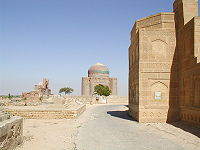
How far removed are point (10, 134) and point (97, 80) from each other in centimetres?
4927

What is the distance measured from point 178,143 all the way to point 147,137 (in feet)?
4.50

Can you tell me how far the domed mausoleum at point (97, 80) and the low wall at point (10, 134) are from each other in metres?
47.1

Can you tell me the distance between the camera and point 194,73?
1041 centimetres

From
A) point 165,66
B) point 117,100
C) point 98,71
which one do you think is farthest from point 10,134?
point 98,71

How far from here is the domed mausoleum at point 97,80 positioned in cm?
5412

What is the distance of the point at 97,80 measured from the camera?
55.0m

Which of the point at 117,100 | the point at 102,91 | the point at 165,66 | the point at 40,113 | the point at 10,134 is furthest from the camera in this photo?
the point at 102,91

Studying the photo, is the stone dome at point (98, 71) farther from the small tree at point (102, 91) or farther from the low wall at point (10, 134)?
the low wall at point (10, 134)

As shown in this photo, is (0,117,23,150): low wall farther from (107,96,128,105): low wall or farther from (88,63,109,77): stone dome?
(88,63,109,77): stone dome

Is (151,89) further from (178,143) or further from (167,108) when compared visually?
(178,143)

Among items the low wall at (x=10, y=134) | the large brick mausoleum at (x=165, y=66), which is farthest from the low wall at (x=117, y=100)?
the low wall at (x=10, y=134)

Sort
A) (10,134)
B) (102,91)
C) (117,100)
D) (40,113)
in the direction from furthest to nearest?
(102,91) < (117,100) < (40,113) < (10,134)

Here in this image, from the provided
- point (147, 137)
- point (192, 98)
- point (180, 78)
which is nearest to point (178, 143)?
point (147, 137)

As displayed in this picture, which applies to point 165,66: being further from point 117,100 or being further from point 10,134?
point 117,100
